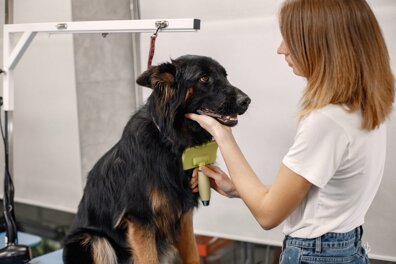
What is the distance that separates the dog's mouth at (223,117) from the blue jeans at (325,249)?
0.44 m

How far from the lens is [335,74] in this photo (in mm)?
1150

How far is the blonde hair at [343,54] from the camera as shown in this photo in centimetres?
114

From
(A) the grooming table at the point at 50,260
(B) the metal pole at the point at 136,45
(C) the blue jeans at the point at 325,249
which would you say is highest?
(B) the metal pole at the point at 136,45

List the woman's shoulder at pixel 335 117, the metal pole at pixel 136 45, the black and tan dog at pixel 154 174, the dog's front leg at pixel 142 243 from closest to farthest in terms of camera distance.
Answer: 1. the woman's shoulder at pixel 335 117
2. the black and tan dog at pixel 154 174
3. the dog's front leg at pixel 142 243
4. the metal pole at pixel 136 45

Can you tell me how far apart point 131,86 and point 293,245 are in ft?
5.89

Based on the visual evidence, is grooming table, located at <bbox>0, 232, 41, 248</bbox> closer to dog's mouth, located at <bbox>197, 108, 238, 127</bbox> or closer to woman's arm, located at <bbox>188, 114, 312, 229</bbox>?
dog's mouth, located at <bbox>197, 108, 238, 127</bbox>

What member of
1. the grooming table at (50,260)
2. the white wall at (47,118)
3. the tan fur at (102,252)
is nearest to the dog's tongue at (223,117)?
the tan fur at (102,252)

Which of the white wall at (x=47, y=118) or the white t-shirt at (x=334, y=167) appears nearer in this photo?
the white t-shirt at (x=334, y=167)

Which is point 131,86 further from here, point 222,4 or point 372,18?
point 372,18

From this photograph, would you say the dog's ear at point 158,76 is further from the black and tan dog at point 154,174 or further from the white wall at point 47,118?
the white wall at point 47,118

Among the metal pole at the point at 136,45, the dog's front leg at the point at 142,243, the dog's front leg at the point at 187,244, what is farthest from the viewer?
the metal pole at the point at 136,45

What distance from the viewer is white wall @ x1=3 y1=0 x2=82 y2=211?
2.73 metres

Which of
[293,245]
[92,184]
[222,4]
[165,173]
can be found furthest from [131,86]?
[293,245]

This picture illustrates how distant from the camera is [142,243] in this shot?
172 centimetres
